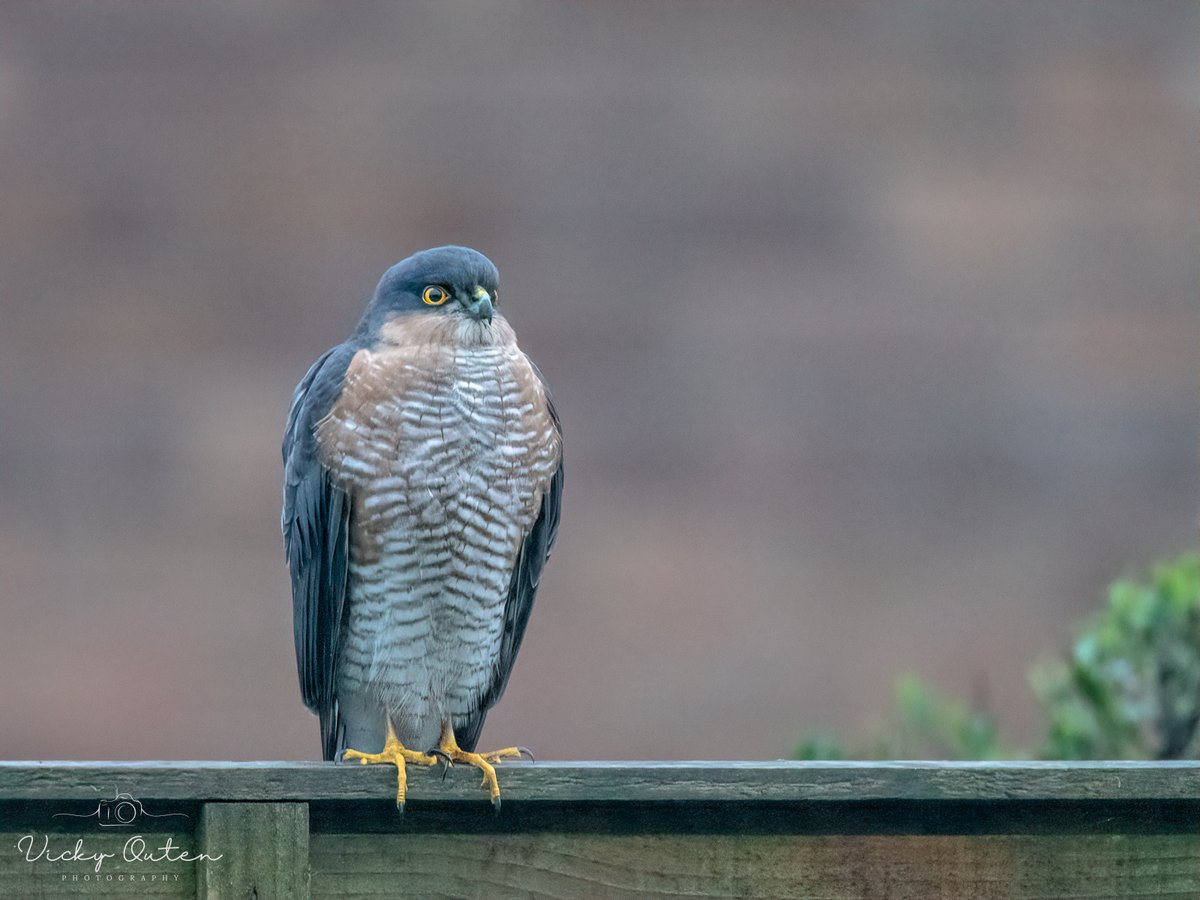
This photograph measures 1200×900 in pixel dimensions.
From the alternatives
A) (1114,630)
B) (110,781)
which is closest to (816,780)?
(110,781)

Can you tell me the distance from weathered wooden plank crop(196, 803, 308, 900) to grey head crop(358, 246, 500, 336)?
100cm

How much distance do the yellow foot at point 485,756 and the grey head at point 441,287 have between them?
67 cm

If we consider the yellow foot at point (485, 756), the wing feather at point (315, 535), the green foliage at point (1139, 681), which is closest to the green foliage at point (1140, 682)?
the green foliage at point (1139, 681)

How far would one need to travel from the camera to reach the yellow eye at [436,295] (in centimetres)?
249

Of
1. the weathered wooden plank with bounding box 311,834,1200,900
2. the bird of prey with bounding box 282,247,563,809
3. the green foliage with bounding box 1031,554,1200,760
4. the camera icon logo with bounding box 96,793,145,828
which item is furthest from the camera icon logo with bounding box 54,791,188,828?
the green foliage with bounding box 1031,554,1200,760

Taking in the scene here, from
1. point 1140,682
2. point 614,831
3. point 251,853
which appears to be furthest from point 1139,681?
point 251,853

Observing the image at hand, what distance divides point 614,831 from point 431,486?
759 mm

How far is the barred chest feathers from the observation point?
236 centimetres

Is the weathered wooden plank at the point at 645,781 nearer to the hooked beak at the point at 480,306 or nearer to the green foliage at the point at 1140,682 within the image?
the hooked beak at the point at 480,306

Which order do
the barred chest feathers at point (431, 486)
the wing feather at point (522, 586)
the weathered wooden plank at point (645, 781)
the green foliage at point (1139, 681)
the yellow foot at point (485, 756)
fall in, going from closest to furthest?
the weathered wooden plank at point (645, 781) → the yellow foot at point (485, 756) → the barred chest feathers at point (431, 486) → the wing feather at point (522, 586) → the green foliage at point (1139, 681)

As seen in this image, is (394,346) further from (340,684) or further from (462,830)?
(462,830)

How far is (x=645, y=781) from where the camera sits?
170cm

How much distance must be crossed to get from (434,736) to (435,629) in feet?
0.73

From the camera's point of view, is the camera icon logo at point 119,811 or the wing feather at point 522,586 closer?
the camera icon logo at point 119,811
